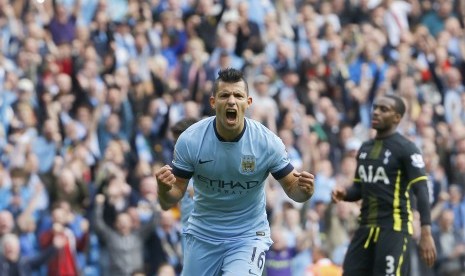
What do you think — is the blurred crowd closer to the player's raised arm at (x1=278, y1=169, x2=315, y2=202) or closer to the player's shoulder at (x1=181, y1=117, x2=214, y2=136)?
the player's raised arm at (x1=278, y1=169, x2=315, y2=202)

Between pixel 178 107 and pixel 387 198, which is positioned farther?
pixel 178 107

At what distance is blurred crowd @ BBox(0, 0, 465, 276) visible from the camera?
17.4m

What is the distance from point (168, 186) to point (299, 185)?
105 cm

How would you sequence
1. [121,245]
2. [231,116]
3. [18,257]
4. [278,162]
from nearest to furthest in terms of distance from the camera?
1. [231,116]
2. [278,162]
3. [18,257]
4. [121,245]

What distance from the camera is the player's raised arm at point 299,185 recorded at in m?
10.7

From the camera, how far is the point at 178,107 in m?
20.2

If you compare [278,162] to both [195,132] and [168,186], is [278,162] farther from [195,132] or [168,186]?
[168,186]

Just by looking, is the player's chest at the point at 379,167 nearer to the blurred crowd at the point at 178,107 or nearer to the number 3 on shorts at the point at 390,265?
the number 3 on shorts at the point at 390,265

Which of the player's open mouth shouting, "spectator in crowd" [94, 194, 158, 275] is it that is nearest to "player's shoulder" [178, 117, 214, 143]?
the player's open mouth shouting

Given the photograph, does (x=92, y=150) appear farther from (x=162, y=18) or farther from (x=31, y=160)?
(x=162, y=18)

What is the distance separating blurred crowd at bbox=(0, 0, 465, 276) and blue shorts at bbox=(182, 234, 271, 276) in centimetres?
543

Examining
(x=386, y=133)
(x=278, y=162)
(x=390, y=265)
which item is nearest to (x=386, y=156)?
(x=386, y=133)

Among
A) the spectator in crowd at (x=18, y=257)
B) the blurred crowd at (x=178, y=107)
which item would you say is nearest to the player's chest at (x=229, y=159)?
the blurred crowd at (x=178, y=107)

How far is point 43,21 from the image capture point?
20.8m
